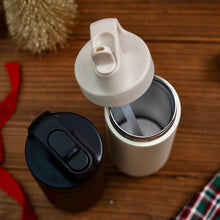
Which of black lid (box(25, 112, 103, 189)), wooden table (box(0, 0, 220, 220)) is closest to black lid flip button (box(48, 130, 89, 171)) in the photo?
black lid (box(25, 112, 103, 189))

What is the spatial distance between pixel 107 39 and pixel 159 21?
0.73ft

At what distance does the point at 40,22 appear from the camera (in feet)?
1.31

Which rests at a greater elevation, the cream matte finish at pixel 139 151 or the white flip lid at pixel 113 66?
the white flip lid at pixel 113 66

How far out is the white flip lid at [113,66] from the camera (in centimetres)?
25

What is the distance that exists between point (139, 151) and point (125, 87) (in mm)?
86

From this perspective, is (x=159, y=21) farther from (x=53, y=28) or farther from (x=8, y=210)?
(x=8, y=210)

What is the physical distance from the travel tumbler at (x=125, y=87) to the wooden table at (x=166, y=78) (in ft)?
0.11

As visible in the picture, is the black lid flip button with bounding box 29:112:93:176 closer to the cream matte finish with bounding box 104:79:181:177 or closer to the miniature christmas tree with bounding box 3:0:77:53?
the cream matte finish with bounding box 104:79:181:177

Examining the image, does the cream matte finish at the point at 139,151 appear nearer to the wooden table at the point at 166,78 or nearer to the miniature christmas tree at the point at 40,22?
the wooden table at the point at 166,78

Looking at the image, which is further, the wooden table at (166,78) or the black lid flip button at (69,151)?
the wooden table at (166,78)

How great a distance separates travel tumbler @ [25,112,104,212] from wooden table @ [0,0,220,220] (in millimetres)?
76

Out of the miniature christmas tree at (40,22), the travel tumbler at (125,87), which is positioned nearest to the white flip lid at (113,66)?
the travel tumbler at (125,87)

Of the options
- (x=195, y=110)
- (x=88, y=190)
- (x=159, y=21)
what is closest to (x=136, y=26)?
(x=159, y=21)

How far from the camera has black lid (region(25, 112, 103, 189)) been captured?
0.28 m
